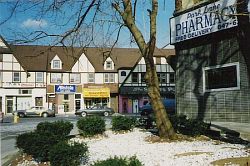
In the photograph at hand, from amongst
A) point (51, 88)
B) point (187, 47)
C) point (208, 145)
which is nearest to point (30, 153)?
point (208, 145)

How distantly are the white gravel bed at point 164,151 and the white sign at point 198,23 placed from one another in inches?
240

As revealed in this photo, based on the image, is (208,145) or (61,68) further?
(61,68)

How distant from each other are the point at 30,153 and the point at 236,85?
9920 millimetres

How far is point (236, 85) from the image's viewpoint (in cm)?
1714

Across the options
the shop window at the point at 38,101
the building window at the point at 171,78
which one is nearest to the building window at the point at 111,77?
the building window at the point at 171,78

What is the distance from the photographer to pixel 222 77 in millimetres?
17922

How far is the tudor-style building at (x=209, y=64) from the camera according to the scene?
16.7 metres

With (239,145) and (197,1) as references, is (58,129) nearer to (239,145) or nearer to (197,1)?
(239,145)

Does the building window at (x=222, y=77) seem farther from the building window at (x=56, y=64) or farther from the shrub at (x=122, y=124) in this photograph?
the building window at (x=56, y=64)

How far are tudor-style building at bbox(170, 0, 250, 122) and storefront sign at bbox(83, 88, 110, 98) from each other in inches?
1486

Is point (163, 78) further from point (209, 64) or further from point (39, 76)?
point (209, 64)

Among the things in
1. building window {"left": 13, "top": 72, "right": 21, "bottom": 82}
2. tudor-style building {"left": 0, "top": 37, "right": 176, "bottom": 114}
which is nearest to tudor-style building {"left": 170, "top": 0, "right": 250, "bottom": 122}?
tudor-style building {"left": 0, "top": 37, "right": 176, "bottom": 114}

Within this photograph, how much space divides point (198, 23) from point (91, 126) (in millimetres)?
6950

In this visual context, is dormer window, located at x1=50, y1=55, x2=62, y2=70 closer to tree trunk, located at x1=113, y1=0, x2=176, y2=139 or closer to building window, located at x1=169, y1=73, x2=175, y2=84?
building window, located at x1=169, y1=73, x2=175, y2=84
